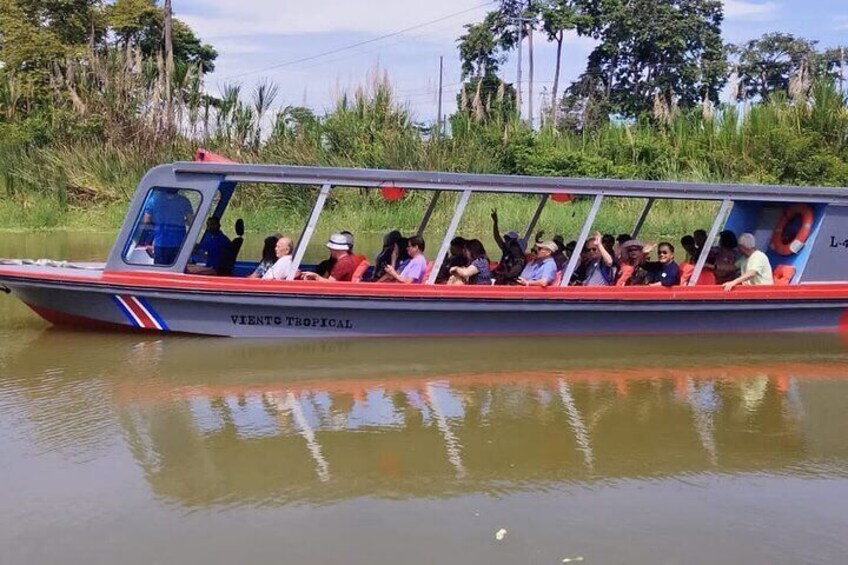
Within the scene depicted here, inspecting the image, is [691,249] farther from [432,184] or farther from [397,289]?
[397,289]

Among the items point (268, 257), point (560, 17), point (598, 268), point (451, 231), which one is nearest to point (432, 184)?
point (451, 231)

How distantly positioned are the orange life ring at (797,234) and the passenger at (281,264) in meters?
5.08

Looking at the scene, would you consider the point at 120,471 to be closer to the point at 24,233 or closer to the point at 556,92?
the point at 24,233

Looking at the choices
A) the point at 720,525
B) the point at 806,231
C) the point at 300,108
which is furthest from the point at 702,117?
the point at 720,525

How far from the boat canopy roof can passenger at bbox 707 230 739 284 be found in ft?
2.37

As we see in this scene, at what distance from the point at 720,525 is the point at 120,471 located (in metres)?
3.24

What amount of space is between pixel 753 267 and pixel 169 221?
566cm

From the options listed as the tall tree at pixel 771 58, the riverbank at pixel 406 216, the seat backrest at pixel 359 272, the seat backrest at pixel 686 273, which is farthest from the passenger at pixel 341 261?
→ the tall tree at pixel 771 58

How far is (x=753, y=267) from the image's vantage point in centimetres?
895

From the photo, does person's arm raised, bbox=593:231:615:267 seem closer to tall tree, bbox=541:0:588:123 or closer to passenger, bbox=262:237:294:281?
passenger, bbox=262:237:294:281

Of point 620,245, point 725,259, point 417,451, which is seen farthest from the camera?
point 620,245

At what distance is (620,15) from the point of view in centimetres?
3669

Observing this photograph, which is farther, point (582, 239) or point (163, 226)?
point (582, 239)

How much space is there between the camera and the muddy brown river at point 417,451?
167 inches
